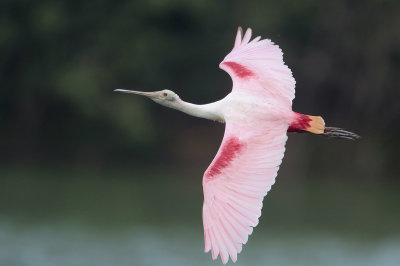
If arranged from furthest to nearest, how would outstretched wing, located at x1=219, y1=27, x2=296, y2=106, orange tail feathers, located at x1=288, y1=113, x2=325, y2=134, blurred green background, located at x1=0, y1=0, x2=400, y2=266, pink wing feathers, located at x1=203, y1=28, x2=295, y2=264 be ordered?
blurred green background, located at x1=0, y1=0, x2=400, y2=266 → outstretched wing, located at x1=219, y1=27, x2=296, y2=106 → orange tail feathers, located at x1=288, y1=113, x2=325, y2=134 → pink wing feathers, located at x1=203, y1=28, x2=295, y2=264

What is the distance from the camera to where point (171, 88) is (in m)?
24.6

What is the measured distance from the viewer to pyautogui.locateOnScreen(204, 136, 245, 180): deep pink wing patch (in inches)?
362

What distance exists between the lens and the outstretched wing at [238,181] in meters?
8.84

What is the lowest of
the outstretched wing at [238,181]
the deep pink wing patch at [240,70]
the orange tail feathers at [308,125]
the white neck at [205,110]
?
the outstretched wing at [238,181]

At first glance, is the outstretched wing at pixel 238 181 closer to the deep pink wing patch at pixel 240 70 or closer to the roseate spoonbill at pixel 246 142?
the roseate spoonbill at pixel 246 142

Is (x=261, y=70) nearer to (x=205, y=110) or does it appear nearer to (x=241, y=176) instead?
(x=205, y=110)

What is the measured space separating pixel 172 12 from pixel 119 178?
13.1 ft

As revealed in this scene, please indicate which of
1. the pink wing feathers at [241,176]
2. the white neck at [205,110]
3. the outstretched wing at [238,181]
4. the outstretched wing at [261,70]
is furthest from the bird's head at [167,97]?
the outstretched wing at [238,181]

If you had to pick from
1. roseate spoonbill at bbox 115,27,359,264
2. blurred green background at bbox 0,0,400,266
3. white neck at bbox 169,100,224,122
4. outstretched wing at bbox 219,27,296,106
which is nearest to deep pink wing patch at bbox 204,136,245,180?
roseate spoonbill at bbox 115,27,359,264

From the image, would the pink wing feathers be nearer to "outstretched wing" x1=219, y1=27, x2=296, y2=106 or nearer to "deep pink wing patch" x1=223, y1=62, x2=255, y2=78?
"outstretched wing" x1=219, y1=27, x2=296, y2=106

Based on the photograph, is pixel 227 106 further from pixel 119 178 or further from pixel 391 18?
pixel 391 18

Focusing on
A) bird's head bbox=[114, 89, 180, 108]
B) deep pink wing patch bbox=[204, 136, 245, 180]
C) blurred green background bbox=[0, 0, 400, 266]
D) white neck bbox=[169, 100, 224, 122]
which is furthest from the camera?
blurred green background bbox=[0, 0, 400, 266]

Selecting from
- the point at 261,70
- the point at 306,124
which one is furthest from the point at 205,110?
the point at 306,124

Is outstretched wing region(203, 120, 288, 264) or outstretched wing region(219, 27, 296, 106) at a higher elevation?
outstretched wing region(219, 27, 296, 106)
